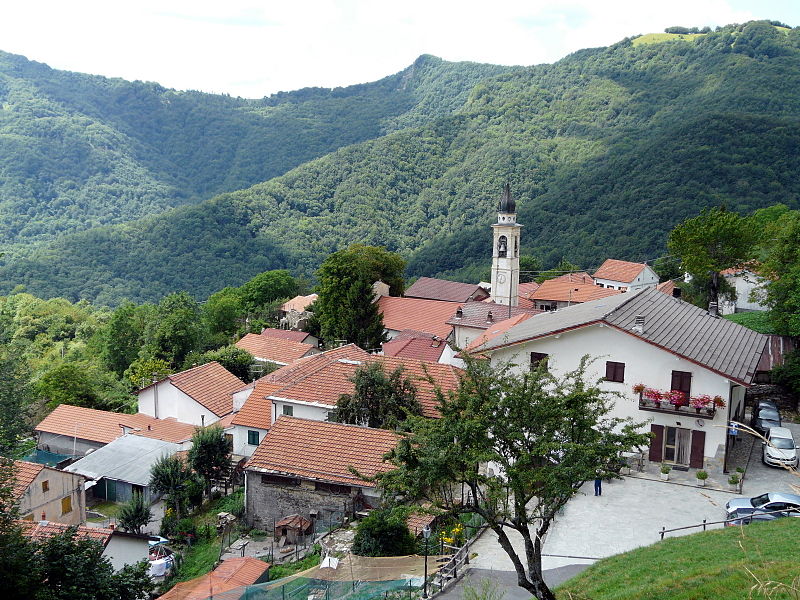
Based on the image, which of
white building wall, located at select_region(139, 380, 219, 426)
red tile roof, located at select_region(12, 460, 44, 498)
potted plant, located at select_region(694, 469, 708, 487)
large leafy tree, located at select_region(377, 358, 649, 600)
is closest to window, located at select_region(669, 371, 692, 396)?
potted plant, located at select_region(694, 469, 708, 487)

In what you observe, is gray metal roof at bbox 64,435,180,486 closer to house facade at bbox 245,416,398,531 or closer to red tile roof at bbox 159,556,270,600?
house facade at bbox 245,416,398,531

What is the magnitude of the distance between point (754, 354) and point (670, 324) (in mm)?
3031

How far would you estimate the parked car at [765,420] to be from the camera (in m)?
24.8

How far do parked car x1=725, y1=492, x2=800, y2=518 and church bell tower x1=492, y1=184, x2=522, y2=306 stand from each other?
116 feet

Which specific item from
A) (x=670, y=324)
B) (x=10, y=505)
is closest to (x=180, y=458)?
(x=10, y=505)

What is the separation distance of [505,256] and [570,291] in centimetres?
621

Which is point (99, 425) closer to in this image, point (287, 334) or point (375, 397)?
point (375, 397)

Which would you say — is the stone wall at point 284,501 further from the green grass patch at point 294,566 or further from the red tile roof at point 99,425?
the red tile roof at point 99,425

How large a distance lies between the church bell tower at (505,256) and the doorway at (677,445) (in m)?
31.2

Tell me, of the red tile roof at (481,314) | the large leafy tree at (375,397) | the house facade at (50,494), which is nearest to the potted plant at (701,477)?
the large leafy tree at (375,397)

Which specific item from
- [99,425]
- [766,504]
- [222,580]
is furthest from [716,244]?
[99,425]

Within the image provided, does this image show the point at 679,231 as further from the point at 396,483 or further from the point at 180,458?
the point at 396,483

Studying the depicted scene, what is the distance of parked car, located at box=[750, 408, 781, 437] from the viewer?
81.2ft

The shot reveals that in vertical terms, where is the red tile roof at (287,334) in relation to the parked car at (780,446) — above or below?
below
